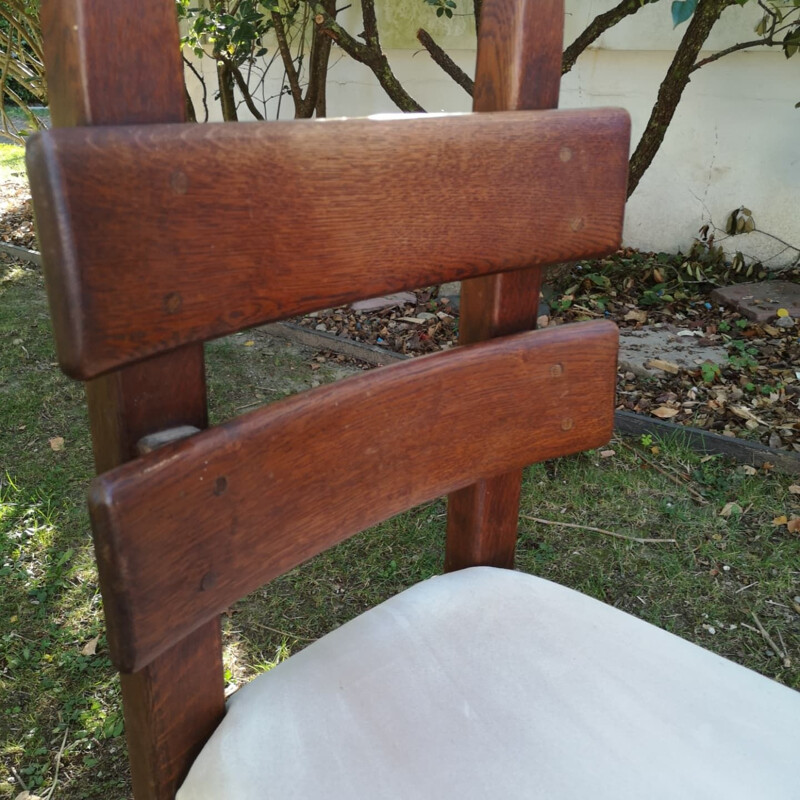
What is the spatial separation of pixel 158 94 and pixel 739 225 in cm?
401

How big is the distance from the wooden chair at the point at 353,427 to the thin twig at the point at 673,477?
1.57 m

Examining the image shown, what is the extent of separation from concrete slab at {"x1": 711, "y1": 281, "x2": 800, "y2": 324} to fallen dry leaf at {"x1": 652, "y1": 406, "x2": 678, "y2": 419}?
898 mm

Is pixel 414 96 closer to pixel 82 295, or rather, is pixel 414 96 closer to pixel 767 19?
pixel 767 19

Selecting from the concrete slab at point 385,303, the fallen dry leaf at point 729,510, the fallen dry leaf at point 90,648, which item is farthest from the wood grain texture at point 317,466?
the concrete slab at point 385,303

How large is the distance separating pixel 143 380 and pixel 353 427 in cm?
21

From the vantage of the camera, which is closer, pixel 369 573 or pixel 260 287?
pixel 260 287

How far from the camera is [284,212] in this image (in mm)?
624

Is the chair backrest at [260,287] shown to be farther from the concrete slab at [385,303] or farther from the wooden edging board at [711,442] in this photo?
the concrete slab at [385,303]

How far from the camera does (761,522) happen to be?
231cm

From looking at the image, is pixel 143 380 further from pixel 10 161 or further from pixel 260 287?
pixel 10 161

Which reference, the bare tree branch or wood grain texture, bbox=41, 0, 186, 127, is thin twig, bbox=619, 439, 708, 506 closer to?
the bare tree branch

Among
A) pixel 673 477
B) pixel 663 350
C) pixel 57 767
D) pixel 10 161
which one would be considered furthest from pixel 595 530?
pixel 10 161

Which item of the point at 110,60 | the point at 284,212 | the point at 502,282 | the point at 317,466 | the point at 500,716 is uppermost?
the point at 110,60

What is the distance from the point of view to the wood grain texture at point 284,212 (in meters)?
0.53
